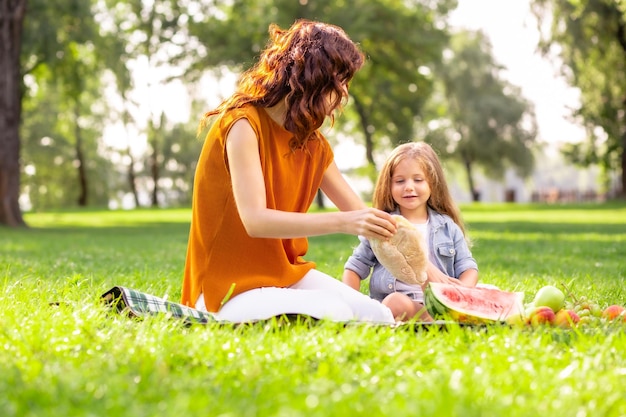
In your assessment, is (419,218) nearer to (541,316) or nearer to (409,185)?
(409,185)

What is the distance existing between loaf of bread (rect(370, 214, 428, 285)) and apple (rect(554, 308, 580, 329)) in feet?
2.56

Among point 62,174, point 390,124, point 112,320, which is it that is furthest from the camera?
point 62,174

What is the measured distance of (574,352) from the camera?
339cm

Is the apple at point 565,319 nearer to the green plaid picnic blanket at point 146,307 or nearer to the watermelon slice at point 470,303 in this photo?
the watermelon slice at point 470,303

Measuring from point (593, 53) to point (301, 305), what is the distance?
27347mm

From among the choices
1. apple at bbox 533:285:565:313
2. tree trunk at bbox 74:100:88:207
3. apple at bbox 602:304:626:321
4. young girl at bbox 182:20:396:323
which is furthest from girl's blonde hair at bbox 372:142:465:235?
tree trunk at bbox 74:100:88:207

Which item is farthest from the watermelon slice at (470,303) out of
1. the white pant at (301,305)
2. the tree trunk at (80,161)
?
the tree trunk at (80,161)

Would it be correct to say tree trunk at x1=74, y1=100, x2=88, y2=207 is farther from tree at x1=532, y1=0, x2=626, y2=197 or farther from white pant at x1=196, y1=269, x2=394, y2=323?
white pant at x1=196, y1=269, x2=394, y2=323

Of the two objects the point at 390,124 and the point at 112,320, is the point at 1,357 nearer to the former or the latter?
the point at 112,320

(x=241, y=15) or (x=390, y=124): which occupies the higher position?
(x=241, y=15)

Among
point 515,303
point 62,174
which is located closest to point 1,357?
point 515,303

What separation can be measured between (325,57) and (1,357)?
80.4 inches

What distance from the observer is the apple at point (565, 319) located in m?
4.07

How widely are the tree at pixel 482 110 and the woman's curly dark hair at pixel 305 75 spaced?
46.7m
